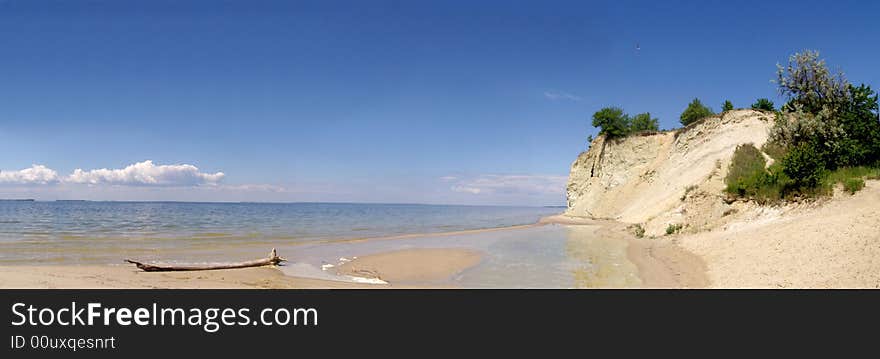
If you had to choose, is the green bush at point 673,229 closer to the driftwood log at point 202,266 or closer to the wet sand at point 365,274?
the wet sand at point 365,274

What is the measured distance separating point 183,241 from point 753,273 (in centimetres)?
2323

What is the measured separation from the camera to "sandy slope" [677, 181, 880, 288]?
871cm

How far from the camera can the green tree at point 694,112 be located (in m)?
50.7

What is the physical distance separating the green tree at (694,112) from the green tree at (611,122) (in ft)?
31.7

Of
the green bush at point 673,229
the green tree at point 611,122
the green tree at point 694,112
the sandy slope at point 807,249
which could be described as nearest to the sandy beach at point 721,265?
the sandy slope at point 807,249

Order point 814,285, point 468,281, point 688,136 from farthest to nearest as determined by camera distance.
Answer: point 688,136, point 468,281, point 814,285

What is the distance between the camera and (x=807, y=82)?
21.2m

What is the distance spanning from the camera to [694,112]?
51156 millimetres

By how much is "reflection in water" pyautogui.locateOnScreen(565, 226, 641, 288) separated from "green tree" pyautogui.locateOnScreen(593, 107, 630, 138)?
87.4 feet

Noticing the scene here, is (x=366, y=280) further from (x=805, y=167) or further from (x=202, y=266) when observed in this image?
(x=805, y=167)

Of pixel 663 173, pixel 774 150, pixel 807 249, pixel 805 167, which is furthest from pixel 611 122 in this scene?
pixel 807 249
